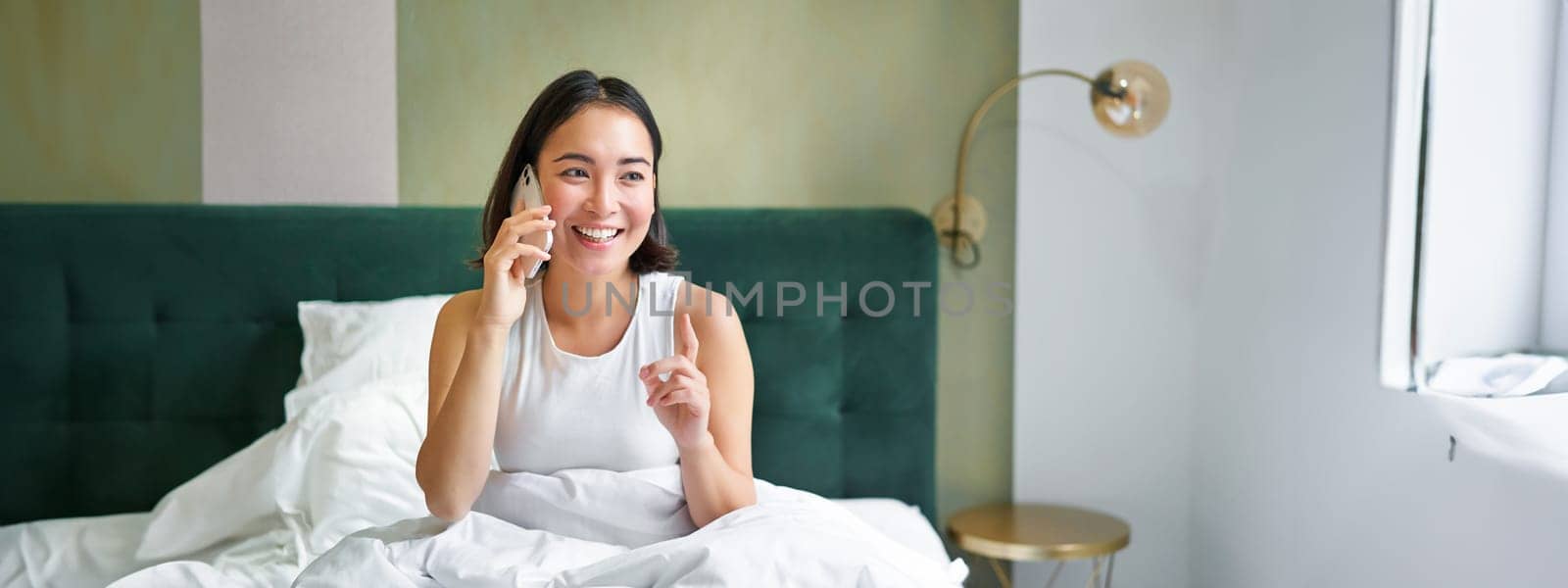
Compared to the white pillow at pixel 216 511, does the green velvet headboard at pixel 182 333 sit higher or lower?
higher

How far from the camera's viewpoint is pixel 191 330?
7.47 feet

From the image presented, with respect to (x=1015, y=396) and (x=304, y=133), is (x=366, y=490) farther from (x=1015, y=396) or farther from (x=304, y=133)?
(x=1015, y=396)

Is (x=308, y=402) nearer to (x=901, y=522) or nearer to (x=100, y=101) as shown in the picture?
(x=100, y=101)

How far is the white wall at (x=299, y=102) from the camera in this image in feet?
7.77

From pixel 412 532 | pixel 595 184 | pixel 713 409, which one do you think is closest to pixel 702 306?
pixel 713 409

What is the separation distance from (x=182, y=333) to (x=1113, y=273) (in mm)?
1944

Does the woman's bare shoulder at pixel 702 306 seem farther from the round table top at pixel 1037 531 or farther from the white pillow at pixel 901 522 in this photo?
the round table top at pixel 1037 531

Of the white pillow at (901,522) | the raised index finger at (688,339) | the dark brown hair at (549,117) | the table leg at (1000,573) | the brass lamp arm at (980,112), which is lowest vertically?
the table leg at (1000,573)

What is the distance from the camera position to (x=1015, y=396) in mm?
2600

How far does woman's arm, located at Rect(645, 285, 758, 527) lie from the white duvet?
0.16ft

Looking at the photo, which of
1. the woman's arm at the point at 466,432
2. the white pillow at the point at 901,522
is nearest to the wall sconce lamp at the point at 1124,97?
the white pillow at the point at 901,522

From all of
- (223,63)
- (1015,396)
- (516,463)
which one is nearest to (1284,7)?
(1015,396)

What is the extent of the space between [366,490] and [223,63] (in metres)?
1.02

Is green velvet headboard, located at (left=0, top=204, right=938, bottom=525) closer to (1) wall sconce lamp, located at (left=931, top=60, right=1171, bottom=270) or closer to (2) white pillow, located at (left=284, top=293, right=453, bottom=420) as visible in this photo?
(2) white pillow, located at (left=284, top=293, right=453, bottom=420)
